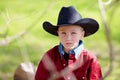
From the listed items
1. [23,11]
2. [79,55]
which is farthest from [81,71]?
[23,11]

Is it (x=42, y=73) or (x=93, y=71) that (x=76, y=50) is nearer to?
(x=93, y=71)

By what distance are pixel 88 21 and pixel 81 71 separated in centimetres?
32

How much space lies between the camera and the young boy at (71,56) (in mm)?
3518

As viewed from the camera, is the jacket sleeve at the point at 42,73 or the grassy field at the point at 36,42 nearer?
the jacket sleeve at the point at 42,73

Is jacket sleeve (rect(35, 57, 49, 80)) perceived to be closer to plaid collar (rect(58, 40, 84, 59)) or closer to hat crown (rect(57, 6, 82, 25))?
plaid collar (rect(58, 40, 84, 59))

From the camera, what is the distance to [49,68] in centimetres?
367

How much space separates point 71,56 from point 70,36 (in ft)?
0.50

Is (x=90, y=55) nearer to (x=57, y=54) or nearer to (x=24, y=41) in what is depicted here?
(x=57, y=54)

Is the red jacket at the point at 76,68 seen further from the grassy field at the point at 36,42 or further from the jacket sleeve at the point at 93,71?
the grassy field at the point at 36,42

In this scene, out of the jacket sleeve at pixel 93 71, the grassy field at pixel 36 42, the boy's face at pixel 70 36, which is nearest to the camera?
the boy's face at pixel 70 36

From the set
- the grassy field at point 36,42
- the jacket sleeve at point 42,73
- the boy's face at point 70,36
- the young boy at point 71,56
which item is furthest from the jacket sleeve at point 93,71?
the grassy field at point 36,42

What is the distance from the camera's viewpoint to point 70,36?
11.4ft

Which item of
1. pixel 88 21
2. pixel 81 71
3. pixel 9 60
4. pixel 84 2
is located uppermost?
pixel 84 2

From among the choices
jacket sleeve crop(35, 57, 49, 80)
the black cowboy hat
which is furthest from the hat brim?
jacket sleeve crop(35, 57, 49, 80)
